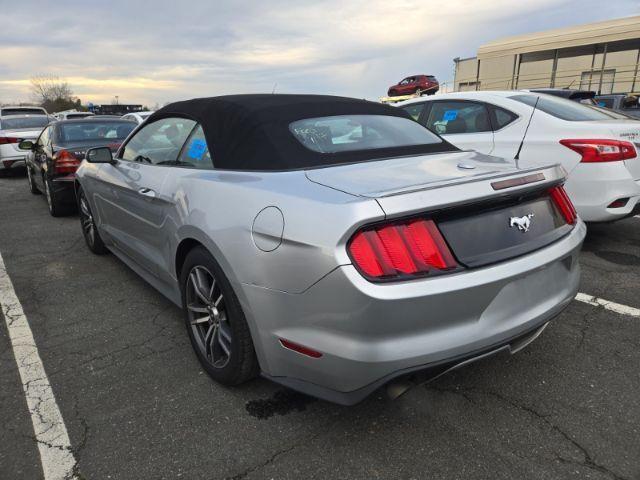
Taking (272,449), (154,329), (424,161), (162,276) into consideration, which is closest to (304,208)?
(424,161)

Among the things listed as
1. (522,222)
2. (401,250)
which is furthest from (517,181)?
(401,250)

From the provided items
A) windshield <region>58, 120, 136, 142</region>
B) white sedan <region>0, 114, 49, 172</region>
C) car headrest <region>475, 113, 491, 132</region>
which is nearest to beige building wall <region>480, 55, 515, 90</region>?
white sedan <region>0, 114, 49, 172</region>

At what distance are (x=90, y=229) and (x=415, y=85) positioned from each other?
89.5 feet

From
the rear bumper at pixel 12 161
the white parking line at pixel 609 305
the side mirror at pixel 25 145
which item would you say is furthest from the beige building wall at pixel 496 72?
the white parking line at pixel 609 305

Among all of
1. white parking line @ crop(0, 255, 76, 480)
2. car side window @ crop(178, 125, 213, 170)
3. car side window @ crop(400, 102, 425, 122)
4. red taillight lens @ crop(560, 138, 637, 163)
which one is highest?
car side window @ crop(178, 125, 213, 170)

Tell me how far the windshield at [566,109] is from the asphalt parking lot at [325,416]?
2.11 meters

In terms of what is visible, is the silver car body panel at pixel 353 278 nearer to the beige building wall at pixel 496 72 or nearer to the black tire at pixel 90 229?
the black tire at pixel 90 229

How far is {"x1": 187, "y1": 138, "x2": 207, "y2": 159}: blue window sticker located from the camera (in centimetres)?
276

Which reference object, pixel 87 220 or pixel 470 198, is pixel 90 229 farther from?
pixel 470 198

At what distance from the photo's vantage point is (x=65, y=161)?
6.26 metres

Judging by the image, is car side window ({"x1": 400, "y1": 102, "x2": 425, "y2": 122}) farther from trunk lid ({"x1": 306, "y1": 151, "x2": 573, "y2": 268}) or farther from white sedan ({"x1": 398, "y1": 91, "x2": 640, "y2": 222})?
trunk lid ({"x1": 306, "y1": 151, "x2": 573, "y2": 268})

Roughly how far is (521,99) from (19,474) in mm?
5071

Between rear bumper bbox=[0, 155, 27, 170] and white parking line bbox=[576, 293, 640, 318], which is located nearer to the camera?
white parking line bbox=[576, 293, 640, 318]

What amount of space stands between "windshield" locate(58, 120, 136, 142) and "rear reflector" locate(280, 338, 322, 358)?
19.6ft
